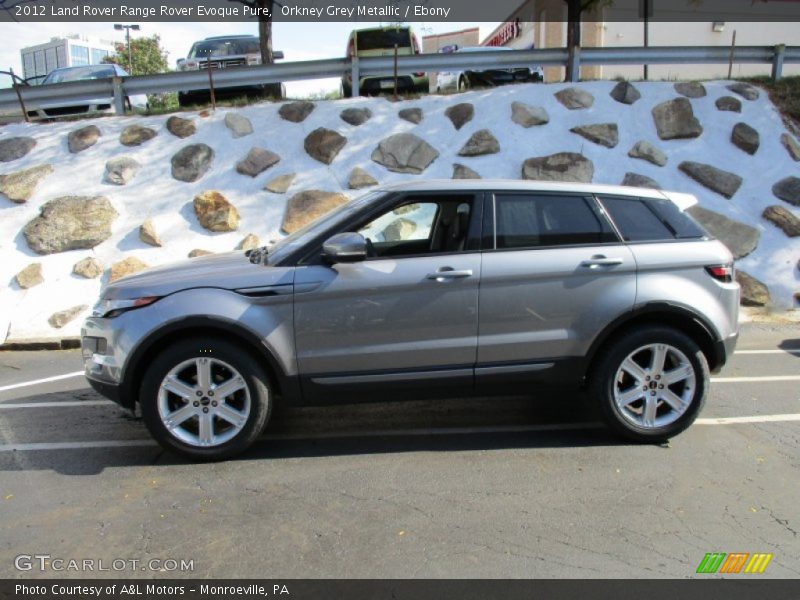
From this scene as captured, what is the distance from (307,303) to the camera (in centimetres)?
422

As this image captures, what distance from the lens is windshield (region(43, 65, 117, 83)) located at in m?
15.0

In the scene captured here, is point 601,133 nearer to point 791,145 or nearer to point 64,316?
point 791,145

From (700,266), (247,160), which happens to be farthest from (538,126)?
(700,266)

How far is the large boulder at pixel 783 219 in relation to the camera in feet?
30.5

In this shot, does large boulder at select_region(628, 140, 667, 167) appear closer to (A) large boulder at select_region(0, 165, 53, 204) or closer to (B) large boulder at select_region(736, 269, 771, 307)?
(B) large boulder at select_region(736, 269, 771, 307)

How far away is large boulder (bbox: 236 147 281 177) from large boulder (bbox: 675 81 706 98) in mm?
6644

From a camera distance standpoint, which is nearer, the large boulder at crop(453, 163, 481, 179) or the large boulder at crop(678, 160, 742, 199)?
the large boulder at crop(678, 160, 742, 199)

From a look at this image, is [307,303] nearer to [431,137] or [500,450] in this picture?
[500,450]

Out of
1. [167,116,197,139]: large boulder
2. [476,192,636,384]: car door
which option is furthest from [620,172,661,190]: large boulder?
[167,116,197,139]: large boulder

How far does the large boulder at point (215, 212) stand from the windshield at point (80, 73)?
710 cm

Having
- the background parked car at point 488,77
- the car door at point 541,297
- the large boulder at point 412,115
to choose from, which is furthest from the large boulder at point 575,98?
the car door at point 541,297

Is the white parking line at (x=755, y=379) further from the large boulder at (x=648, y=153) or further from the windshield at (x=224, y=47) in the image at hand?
the windshield at (x=224, y=47)

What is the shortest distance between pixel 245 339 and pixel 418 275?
1151mm

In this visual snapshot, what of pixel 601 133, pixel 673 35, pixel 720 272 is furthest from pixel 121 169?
pixel 673 35
